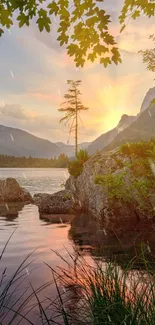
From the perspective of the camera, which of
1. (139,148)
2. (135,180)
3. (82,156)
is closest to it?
(135,180)

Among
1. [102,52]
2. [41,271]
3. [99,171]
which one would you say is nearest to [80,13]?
[102,52]

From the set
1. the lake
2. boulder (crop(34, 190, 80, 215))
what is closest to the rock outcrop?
the lake

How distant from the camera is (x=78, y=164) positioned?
23641 mm

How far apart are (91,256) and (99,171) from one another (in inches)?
356

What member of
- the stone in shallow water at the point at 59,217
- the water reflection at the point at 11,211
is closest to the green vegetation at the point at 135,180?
the stone in shallow water at the point at 59,217

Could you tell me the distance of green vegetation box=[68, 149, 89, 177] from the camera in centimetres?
2336

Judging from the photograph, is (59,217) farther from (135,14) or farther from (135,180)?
(135,14)

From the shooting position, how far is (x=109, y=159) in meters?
19.4

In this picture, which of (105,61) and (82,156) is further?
(82,156)

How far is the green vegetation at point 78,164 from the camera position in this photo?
76.6 ft

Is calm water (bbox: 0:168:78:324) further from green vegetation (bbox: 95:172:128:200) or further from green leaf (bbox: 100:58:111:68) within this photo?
green leaf (bbox: 100:58:111:68)

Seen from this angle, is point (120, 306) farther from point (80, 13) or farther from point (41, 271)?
A: point (41, 271)

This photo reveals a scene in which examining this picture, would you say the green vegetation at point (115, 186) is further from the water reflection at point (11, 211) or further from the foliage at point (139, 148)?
the water reflection at point (11, 211)

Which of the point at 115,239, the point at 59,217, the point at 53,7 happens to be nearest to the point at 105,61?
the point at 53,7
